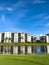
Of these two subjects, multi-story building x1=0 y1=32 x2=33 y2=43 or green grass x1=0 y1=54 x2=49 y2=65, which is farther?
multi-story building x1=0 y1=32 x2=33 y2=43

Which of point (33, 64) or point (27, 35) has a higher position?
point (27, 35)

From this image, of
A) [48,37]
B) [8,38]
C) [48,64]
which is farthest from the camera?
[48,37]

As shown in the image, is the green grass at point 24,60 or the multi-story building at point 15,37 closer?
the green grass at point 24,60

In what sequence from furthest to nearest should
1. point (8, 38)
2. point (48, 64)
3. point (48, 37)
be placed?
point (48, 37) < point (8, 38) < point (48, 64)

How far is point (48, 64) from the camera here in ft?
20.1

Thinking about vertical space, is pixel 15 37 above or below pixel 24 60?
above

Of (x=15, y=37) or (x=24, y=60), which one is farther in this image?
(x=15, y=37)

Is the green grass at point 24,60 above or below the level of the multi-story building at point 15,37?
below

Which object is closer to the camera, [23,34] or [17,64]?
[17,64]

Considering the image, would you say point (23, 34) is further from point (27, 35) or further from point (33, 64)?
point (33, 64)

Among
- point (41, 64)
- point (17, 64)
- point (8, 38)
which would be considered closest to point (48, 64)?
point (41, 64)

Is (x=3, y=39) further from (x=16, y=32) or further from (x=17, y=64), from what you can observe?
(x=17, y=64)

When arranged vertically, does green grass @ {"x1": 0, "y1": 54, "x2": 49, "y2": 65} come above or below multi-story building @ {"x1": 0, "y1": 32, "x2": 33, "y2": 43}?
below

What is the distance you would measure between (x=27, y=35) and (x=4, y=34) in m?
16.2
